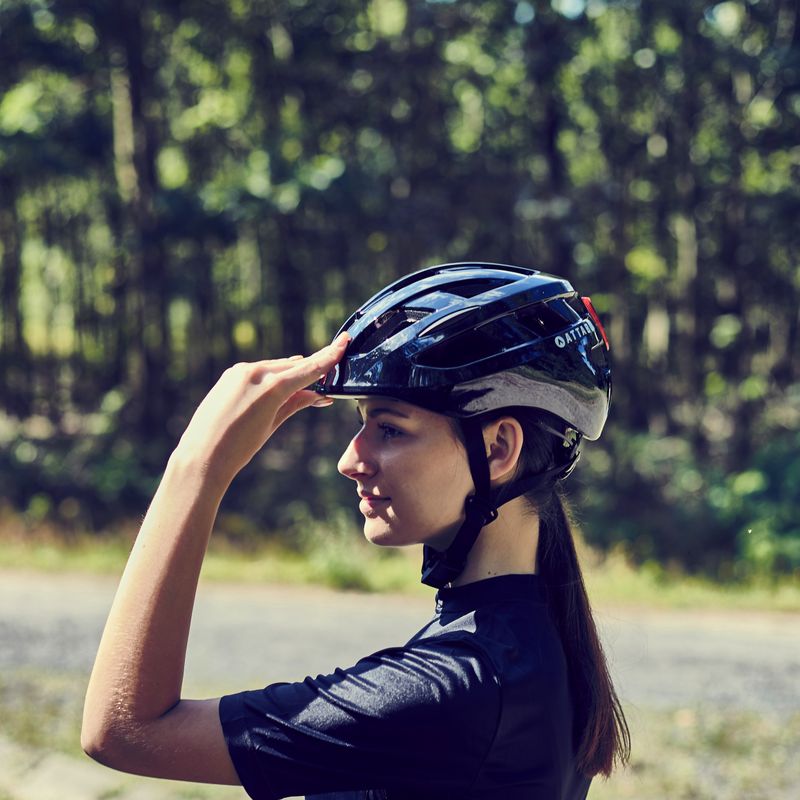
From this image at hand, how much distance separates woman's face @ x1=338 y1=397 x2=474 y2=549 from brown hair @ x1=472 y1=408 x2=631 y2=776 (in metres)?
0.11

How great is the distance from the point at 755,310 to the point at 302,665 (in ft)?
55.3

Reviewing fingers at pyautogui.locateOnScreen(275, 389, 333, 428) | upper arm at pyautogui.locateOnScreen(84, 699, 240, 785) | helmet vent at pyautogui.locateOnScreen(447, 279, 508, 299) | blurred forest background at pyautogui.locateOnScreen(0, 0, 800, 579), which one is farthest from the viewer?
blurred forest background at pyautogui.locateOnScreen(0, 0, 800, 579)

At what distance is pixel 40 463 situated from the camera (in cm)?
1686

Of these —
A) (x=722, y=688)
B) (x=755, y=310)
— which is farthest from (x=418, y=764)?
(x=755, y=310)

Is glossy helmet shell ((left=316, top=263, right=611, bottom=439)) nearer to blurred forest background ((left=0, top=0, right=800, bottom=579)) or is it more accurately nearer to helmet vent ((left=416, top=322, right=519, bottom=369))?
helmet vent ((left=416, top=322, right=519, bottom=369))

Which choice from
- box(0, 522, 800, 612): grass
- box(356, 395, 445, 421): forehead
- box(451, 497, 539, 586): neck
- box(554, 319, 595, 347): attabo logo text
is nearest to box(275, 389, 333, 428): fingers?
box(356, 395, 445, 421): forehead

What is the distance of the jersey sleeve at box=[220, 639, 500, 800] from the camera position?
5.09ft

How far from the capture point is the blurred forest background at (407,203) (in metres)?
15.6

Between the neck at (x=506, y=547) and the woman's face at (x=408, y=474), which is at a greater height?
the woman's face at (x=408, y=474)

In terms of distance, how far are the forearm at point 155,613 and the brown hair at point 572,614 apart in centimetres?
55

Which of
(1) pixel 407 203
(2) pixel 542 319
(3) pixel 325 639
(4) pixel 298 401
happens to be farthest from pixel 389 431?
(1) pixel 407 203

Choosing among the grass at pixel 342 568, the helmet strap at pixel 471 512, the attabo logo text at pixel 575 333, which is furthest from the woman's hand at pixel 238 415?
the grass at pixel 342 568

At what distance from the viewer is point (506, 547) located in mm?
1877

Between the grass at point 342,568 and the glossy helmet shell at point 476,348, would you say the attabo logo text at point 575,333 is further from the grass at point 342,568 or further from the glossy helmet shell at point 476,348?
the grass at point 342,568
